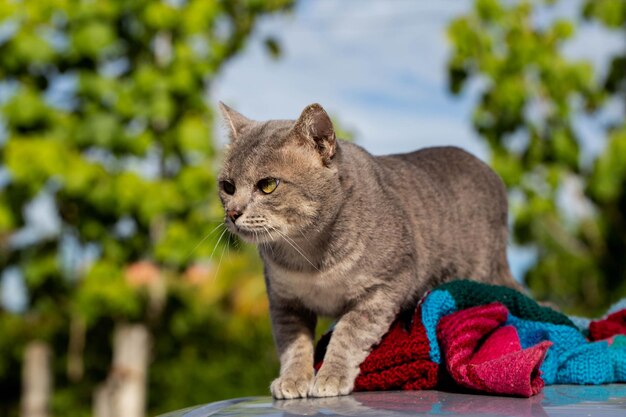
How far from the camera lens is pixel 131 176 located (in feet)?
30.5

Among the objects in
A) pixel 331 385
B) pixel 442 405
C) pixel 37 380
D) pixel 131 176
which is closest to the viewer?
pixel 442 405

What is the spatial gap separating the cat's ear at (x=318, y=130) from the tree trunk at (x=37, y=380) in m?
9.30

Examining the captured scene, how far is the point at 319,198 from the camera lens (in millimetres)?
2715

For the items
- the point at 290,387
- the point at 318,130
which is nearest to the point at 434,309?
the point at 290,387

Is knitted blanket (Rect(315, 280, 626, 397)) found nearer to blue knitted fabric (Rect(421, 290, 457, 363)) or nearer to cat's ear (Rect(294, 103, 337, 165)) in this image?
blue knitted fabric (Rect(421, 290, 457, 363))

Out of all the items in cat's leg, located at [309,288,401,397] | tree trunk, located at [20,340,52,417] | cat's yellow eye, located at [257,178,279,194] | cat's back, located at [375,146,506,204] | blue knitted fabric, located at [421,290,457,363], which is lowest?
tree trunk, located at [20,340,52,417]

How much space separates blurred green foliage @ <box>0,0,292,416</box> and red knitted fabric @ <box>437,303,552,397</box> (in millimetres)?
6597

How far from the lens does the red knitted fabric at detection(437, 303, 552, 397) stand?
197 cm

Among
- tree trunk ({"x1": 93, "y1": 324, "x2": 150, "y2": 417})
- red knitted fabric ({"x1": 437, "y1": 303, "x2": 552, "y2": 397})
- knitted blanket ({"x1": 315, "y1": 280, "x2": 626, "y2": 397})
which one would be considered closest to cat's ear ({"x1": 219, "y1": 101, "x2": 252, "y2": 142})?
knitted blanket ({"x1": 315, "y1": 280, "x2": 626, "y2": 397})

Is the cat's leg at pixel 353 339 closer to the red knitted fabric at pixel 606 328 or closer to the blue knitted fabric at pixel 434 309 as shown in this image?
the blue knitted fabric at pixel 434 309

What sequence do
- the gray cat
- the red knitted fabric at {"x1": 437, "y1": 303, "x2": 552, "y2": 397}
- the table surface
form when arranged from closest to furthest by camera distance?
1. the table surface
2. the red knitted fabric at {"x1": 437, "y1": 303, "x2": 552, "y2": 397}
3. the gray cat

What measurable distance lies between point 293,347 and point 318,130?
76 cm

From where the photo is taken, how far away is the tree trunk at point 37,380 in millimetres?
10727

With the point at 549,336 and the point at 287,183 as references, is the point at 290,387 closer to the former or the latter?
the point at 287,183
